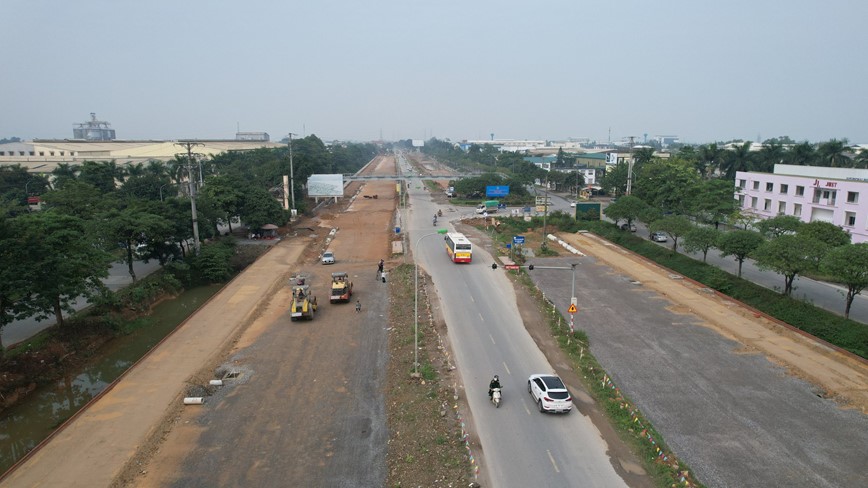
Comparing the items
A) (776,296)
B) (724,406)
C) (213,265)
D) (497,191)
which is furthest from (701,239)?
(497,191)

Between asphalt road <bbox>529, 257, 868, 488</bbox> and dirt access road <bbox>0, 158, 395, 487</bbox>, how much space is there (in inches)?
458

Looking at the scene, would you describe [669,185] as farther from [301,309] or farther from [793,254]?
[301,309]

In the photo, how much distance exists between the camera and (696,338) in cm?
2914

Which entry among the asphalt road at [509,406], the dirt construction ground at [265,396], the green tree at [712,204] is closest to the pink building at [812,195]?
the green tree at [712,204]

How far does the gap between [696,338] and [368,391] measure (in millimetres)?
18839

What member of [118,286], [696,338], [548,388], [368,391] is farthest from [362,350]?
[118,286]

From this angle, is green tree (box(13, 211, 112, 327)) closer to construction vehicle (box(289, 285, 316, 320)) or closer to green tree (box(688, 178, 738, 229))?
construction vehicle (box(289, 285, 316, 320))

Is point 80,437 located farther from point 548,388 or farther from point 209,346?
point 548,388

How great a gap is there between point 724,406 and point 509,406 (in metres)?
9.06

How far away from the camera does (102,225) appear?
121 feet

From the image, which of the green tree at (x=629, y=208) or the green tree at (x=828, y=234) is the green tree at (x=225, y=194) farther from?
the green tree at (x=828, y=234)

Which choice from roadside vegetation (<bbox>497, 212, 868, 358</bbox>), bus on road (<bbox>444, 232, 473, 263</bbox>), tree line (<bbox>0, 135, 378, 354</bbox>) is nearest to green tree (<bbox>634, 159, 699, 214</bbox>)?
roadside vegetation (<bbox>497, 212, 868, 358</bbox>)

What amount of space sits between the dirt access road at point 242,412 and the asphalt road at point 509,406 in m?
4.13

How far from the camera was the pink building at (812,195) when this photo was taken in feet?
156
